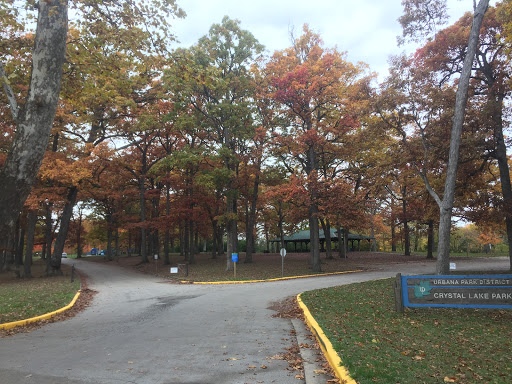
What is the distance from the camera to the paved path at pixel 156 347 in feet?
15.4

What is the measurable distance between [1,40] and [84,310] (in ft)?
27.0

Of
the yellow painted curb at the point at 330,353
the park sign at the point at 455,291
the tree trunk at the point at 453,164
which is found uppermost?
the tree trunk at the point at 453,164

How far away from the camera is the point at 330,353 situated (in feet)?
16.9

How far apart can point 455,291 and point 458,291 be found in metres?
0.06

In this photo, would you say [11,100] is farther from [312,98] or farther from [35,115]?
[312,98]

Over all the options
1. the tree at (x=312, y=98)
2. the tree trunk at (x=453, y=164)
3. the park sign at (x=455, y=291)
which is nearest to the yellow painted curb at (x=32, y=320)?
the park sign at (x=455, y=291)

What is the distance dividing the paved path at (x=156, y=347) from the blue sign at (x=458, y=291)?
126 inches

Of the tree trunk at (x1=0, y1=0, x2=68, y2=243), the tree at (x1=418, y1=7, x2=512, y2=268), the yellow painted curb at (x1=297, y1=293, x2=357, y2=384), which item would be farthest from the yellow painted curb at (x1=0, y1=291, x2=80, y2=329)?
the tree at (x1=418, y1=7, x2=512, y2=268)

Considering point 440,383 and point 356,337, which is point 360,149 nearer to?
point 356,337

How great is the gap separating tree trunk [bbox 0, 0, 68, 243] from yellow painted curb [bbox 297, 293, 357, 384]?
628 cm

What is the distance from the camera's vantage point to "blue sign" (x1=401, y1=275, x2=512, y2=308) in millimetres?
7434

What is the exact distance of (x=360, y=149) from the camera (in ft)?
77.7

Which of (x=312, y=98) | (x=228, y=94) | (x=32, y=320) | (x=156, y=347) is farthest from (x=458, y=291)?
(x=228, y=94)

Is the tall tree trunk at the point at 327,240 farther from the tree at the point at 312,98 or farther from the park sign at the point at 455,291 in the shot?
the park sign at the point at 455,291
